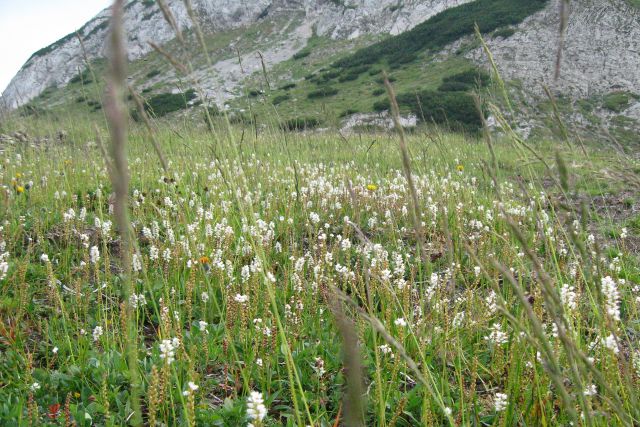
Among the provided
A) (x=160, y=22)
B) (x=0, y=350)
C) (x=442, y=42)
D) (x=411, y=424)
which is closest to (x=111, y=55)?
(x=411, y=424)

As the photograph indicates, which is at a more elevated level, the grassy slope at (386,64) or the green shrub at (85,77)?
the green shrub at (85,77)

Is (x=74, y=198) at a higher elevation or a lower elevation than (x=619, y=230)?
higher

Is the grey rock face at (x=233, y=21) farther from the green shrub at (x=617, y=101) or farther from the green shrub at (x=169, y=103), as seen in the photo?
the green shrub at (x=617, y=101)

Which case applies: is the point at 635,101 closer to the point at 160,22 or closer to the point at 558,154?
the point at 558,154

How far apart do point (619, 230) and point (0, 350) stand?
5.50 meters

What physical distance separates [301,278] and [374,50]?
136ft

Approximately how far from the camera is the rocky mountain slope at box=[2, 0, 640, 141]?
23.9m

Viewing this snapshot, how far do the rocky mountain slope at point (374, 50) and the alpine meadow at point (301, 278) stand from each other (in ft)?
2.81

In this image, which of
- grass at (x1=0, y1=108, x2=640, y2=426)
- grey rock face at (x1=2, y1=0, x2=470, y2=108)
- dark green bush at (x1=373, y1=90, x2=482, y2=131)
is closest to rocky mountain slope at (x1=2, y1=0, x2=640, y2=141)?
grey rock face at (x1=2, y1=0, x2=470, y2=108)

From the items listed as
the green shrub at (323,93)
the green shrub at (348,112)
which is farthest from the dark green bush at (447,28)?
the green shrub at (348,112)

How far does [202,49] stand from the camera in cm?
118

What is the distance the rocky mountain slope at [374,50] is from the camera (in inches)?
939

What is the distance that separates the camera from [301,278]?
2613 mm

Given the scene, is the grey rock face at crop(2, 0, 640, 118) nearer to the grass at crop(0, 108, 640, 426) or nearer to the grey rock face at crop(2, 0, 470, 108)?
the grey rock face at crop(2, 0, 470, 108)
